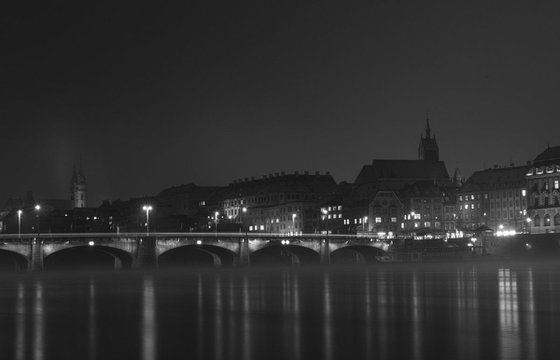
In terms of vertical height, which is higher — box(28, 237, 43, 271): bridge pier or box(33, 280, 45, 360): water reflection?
box(28, 237, 43, 271): bridge pier

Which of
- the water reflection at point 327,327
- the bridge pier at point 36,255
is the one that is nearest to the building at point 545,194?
the bridge pier at point 36,255

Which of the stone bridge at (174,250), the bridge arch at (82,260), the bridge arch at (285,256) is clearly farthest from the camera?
the bridge arch at (285,256)

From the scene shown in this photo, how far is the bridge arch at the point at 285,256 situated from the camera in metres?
161

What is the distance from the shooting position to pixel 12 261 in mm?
146250

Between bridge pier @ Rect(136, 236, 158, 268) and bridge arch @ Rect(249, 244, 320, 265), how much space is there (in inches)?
1125

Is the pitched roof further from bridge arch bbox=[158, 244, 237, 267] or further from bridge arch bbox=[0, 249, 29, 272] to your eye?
bridge arch bbox=[0, 249, 29, 272]

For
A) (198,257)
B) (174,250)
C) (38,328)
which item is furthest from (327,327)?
(198,257)

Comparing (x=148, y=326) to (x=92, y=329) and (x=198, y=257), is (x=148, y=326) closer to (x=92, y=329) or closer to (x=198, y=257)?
(x=92, y=329)

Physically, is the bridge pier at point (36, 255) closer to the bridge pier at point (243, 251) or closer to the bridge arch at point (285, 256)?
the bridge pier at point (243, 251)

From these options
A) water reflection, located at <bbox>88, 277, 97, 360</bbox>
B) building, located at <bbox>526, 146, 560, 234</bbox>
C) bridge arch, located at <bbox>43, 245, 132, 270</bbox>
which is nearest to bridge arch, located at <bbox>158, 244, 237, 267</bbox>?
bridge arch, located at <bbox>43, 245, 132, 270</bbox>

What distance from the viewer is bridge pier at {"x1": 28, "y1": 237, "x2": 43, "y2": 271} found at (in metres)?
123

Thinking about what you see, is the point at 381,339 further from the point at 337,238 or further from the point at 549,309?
the point at 337,238

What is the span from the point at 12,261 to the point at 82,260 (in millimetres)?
12589

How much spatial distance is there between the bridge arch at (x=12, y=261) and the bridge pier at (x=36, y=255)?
2752 mm
